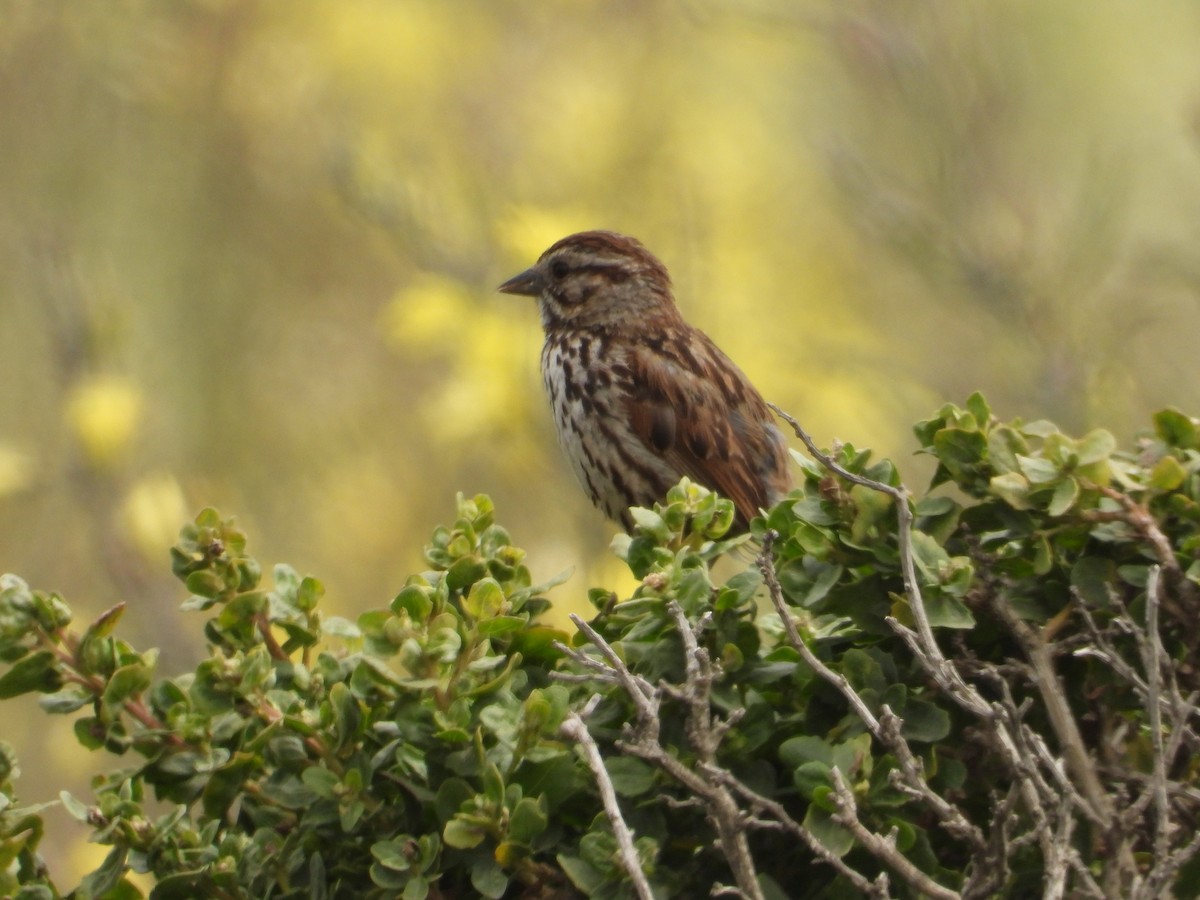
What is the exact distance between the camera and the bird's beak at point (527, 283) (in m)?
4.24

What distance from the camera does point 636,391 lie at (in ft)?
12.8

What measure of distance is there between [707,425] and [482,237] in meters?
1.05

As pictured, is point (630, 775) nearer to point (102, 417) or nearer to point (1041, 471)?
point (1041, 471)

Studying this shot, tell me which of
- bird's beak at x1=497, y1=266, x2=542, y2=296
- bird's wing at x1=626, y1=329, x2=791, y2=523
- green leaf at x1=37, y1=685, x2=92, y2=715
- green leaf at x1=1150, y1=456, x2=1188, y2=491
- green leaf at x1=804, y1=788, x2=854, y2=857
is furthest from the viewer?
bird's beak at x1=497, y1=266, x2=542, y2=296

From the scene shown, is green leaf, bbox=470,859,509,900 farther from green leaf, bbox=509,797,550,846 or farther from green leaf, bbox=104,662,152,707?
green leaf, bbox=104,662,152,707

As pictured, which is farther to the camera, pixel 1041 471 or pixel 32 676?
pixel 32 676

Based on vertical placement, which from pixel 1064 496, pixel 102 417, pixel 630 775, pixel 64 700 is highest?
pixel 102 417

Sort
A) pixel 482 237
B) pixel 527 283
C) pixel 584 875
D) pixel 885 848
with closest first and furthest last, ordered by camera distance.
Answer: pixel 885 848 < pixel 584 875 < pixel 527 283 < pixel 482 237

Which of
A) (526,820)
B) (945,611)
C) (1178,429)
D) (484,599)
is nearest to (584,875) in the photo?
(526,820)

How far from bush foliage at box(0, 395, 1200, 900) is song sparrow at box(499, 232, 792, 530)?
193 centimetres

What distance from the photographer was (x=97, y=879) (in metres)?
1.75

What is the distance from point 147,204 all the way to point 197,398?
4.38 feet

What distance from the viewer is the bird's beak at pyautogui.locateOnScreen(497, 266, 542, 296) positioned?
4.24 metres

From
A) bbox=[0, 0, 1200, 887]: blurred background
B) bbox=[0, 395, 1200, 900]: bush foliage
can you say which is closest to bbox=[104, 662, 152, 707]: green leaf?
bbox=[0, 395, 1200, 900]: bush foliage
